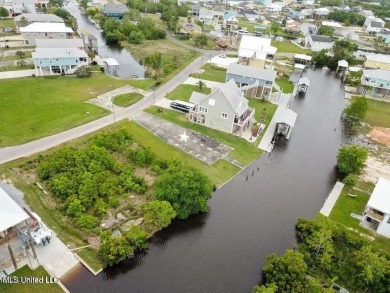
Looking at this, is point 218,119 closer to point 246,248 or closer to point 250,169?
point 250,169

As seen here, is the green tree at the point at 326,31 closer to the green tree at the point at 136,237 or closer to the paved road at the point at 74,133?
the paved road at the point at 74,133

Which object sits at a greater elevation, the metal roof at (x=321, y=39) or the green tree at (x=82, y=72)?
the metal roof at (x=321, y=39)

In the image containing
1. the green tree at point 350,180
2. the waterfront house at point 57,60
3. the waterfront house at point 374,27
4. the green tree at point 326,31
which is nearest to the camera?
the green tree at point 350,180

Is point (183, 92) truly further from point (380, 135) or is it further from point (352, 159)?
point (380, 135)

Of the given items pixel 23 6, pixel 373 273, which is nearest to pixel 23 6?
pixel 23 6

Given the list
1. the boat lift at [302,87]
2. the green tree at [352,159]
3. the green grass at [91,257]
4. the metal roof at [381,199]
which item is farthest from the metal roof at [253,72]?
the green grass at [91,257]

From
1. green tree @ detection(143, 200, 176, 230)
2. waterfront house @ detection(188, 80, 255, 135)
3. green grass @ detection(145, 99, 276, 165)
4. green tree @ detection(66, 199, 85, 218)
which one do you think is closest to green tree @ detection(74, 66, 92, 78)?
green grass @ detection(145, 99, 276, 165)
